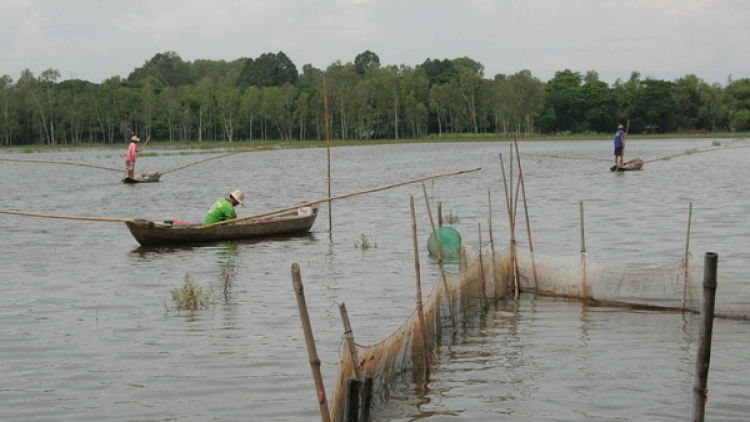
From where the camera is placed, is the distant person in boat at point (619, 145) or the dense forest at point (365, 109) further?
the dense forest at point (365, 109)

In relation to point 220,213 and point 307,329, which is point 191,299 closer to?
point 220,213

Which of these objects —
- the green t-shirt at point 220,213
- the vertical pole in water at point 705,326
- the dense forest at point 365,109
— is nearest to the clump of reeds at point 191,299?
the green t-shirt at point 220,213

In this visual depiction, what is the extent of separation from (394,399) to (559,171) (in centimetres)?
3931

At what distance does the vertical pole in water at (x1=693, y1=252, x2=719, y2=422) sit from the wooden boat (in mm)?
13745

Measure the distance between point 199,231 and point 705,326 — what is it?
14.1 m

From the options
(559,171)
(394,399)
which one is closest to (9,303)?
(394,399)

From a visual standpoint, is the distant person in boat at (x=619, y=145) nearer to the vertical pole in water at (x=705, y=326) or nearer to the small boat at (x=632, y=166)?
the small boat at (x=632, y=166)

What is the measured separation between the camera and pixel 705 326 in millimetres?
6117

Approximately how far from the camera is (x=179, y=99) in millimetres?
113438

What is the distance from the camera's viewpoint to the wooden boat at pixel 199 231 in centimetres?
1895

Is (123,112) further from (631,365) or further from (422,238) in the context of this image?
(631,365)

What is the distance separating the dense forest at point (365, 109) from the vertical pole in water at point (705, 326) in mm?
103924

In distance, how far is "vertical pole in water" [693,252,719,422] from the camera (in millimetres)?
5973

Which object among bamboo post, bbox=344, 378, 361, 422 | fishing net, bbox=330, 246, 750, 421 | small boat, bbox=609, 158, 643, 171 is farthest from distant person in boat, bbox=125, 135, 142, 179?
bamboo post, bbox=344, 378, 361, 422
